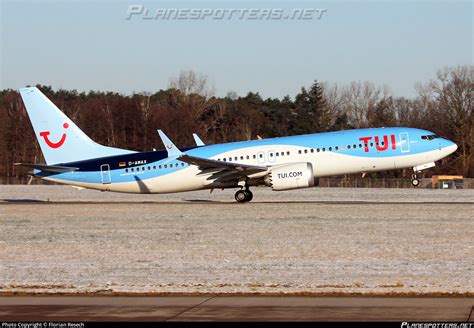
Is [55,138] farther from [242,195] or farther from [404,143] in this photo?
[404,143]

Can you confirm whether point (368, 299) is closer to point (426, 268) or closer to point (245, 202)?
point (426, 268)

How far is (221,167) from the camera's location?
42938 millimetres

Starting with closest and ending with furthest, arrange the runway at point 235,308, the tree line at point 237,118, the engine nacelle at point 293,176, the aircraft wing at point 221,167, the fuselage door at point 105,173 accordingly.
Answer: the runway at point 235,308
the engine nacelle at point 293,176
the aircraft wing at point 221,167
the fuselage door at point 105,173
the tree line at point 237,118

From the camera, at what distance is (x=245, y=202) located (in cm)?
4500

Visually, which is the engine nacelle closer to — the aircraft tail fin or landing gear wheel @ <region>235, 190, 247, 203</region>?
landing gear wheel @ <region>235, 190, 247, 203</region>

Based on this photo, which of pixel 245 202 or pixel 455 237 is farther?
pixel 245 202

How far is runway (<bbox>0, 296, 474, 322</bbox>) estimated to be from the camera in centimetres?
1422

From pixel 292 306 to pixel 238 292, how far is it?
6.70 feet

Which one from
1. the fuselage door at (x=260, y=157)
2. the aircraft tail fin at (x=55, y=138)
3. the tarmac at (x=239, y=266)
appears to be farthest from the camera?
the aircraft tail fin at (x=55, y=138)

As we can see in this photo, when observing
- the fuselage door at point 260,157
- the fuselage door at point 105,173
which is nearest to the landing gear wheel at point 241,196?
the fuselage door at point 260,157

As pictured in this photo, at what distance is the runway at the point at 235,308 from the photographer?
14219 millimetres

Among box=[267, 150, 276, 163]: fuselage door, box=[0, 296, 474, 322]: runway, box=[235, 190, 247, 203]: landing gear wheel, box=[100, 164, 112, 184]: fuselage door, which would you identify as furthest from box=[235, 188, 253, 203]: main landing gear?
box=[0, 296, 474, 322]: runway

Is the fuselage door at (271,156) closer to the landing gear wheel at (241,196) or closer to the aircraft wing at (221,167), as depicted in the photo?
the aircraft wing at (221,167)

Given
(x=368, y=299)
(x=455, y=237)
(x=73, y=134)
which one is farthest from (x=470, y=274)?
(x=73, y=134)
